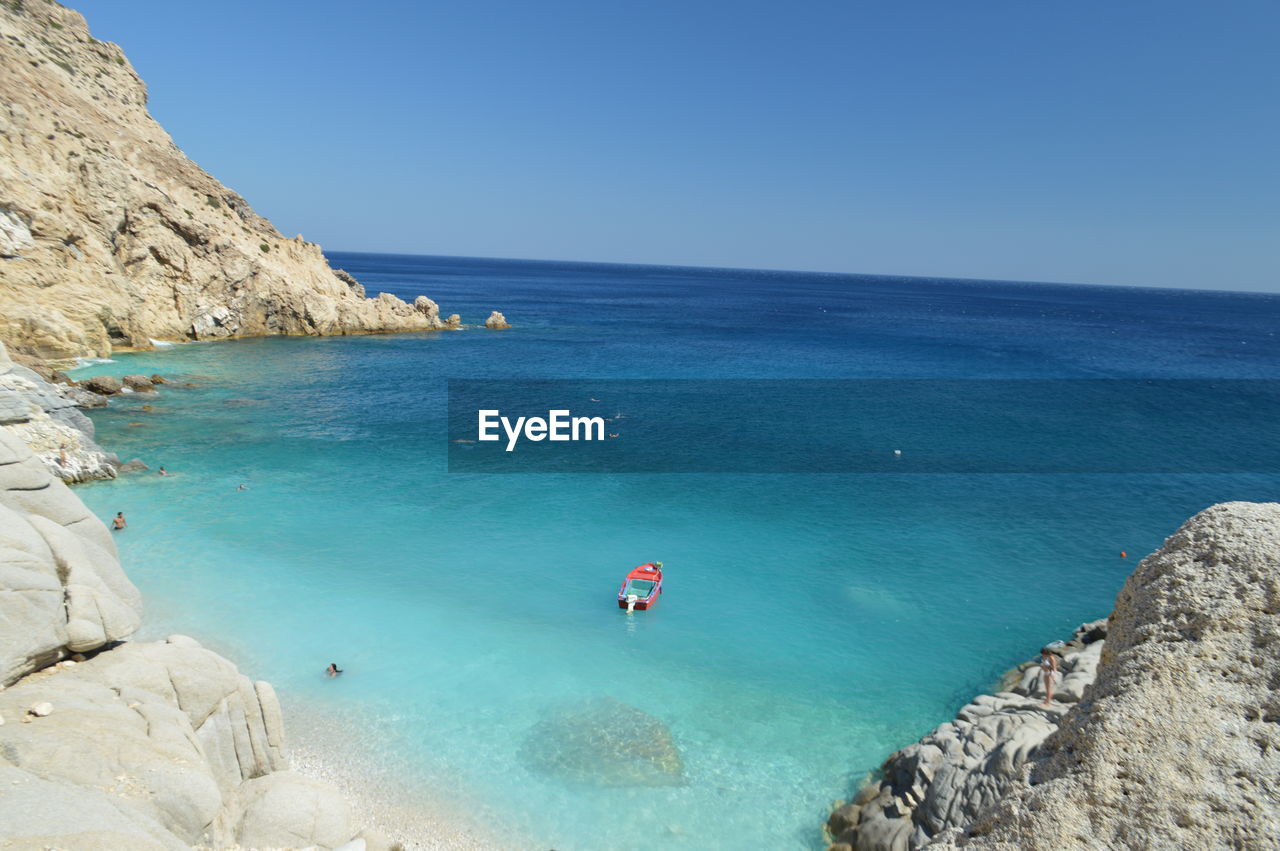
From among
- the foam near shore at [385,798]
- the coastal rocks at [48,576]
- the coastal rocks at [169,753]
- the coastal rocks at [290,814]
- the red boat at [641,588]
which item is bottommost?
the foam near shore at [385,798]

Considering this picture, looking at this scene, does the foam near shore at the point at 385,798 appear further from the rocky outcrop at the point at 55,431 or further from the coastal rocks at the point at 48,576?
the rocky outcrop at the point at 55,431

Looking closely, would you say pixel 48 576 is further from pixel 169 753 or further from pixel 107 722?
pixel 169 753

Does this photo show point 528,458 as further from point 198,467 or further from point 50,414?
point 50,414

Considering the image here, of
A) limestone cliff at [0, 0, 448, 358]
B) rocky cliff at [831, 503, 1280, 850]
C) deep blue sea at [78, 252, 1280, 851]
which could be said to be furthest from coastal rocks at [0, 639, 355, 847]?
limestone cliff at [0, 0, 448, 358]

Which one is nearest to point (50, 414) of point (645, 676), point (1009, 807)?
point (645, 676)

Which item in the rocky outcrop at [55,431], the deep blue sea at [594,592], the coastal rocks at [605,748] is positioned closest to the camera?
the coastal rocks at [605,748]

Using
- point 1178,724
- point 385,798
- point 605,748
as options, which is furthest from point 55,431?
point 1178,724

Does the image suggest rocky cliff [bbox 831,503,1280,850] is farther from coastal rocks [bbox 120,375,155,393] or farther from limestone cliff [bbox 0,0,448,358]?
limestone cliff [bbox 0,0,448,358]

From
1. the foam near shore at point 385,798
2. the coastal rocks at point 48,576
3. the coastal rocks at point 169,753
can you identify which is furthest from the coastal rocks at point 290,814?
the coastal rocks at point 48,576
